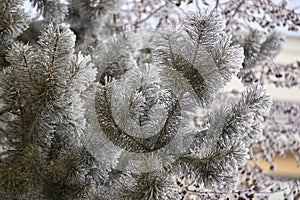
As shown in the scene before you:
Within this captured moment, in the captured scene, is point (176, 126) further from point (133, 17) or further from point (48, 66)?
point (133, 17)

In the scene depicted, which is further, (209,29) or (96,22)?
(96,22)

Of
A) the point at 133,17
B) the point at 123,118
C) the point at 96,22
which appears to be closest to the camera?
the point at 123,118

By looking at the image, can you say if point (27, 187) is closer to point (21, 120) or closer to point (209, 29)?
point (21, 120)

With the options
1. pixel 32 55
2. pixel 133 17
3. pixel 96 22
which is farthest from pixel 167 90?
pixel 133 17

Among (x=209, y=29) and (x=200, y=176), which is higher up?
(x=209, y=29)

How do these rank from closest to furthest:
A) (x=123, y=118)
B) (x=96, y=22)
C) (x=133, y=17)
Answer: (x=123, y=118) < (x=96, y=22) < (x=133, y=17)

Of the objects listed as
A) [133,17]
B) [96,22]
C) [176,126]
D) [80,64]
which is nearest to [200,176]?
[176,126]
